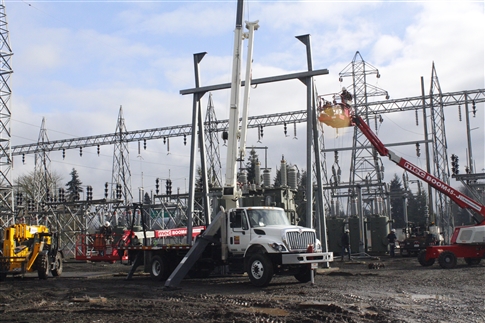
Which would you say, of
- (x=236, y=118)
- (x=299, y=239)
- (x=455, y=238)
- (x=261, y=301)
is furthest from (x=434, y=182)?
(x=261, y=301)

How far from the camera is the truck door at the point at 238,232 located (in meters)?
17.6

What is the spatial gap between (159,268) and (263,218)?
473 cm

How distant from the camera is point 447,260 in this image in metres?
23.2

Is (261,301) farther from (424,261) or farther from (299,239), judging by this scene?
(424,261)

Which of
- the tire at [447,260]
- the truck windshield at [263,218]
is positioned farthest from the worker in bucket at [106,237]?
the tire at [447,260]

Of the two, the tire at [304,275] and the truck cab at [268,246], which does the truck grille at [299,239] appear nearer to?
the truck cab at [268,246]

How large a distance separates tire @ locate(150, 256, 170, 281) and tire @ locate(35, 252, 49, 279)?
5.16 meters

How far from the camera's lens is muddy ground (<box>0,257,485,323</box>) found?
35.4ft

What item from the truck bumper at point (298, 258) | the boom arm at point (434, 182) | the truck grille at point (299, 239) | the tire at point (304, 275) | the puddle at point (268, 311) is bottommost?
the puddle at point (268, 311)

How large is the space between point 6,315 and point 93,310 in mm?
1796

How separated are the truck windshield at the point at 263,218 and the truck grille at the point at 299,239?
1.02 meters

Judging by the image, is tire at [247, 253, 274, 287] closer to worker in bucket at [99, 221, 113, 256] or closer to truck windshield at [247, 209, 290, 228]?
truck windshield at [247, 209, 290, 228]

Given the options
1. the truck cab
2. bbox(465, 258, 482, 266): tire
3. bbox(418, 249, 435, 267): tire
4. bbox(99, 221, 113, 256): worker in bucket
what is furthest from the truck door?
bbox(99, 221, 113, 256): worker in bucket

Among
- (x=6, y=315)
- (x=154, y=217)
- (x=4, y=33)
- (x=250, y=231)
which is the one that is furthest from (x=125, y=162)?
(x=6, y=315)
